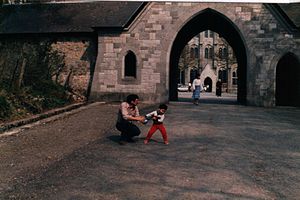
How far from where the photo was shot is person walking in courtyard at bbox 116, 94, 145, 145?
747cm

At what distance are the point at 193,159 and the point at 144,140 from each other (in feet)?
6.46

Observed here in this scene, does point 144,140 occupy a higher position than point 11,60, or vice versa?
point 11,60

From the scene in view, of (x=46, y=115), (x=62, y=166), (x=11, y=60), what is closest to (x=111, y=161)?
(x=62, y=166)

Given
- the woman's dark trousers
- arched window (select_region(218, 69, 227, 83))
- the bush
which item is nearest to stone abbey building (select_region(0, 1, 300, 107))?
the bush

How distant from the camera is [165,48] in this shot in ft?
57.0

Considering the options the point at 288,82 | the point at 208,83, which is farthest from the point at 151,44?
the point at 208,83

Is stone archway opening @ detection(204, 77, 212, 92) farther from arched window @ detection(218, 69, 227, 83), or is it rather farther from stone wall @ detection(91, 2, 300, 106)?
stone wall @ detection(91, 2, 300, 106)

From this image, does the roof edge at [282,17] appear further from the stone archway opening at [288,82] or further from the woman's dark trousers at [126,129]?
the woman's dark trousers at [126,129]

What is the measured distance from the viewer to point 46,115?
11.4m

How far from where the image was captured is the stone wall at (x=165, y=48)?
16.9 metres

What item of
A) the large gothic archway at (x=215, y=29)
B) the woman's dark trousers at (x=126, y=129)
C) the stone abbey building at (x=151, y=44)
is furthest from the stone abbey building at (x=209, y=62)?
the woman's dark trousers at (x=126, y=129)

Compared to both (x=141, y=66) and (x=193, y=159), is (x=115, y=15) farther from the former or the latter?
(x=193, y=159)

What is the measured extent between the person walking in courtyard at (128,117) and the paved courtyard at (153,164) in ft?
0.93

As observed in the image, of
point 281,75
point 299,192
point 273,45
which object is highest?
point 273,45
